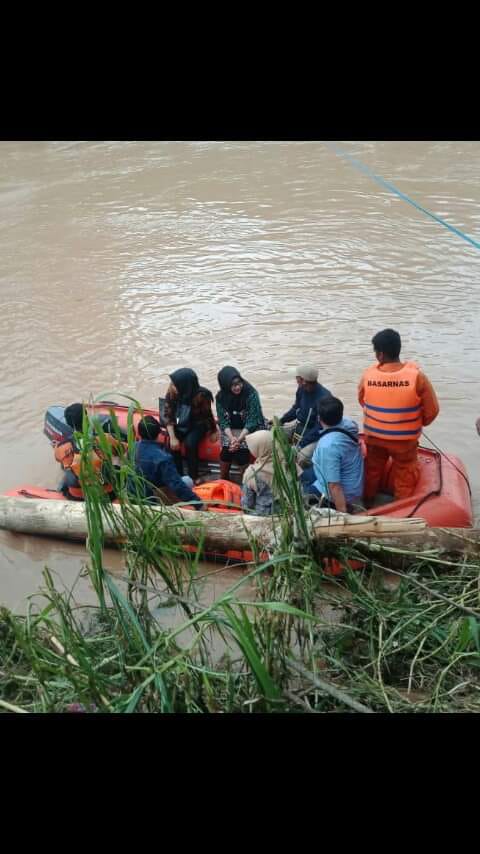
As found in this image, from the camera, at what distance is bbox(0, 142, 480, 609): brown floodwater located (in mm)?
7926

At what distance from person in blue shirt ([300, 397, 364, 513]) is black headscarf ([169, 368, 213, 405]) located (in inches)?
53.2

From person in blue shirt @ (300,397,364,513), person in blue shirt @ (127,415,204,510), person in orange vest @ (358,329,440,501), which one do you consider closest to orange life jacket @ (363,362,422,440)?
person in orange vest @ (358,329,440,501)

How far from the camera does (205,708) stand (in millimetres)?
3184

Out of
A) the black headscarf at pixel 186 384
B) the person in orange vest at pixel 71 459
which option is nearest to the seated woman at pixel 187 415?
the black headscarf at pixel 186 384

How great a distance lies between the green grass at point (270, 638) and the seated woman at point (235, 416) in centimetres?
213

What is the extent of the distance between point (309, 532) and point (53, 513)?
2.53 m

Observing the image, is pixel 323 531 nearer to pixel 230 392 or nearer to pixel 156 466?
pixel 156 466

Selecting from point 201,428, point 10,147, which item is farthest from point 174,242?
point 10,147

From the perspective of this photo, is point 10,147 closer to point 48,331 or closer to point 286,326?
point 48,331

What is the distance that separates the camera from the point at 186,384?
6.20 meters

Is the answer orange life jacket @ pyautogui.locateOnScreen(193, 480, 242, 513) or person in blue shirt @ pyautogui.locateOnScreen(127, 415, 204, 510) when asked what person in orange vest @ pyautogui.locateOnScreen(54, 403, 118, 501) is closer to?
person in blue shirt @ pyautogui.locateOnScreen(127, 415, 204, 510)

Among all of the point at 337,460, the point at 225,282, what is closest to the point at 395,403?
the point at 337,460

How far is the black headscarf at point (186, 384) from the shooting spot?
6.14m

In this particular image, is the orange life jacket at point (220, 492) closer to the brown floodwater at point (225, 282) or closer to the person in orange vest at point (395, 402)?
the brown floodwater at point (225, 282)
